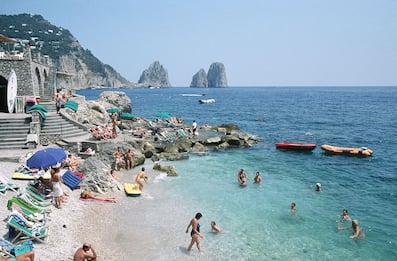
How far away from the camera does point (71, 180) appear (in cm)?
1409

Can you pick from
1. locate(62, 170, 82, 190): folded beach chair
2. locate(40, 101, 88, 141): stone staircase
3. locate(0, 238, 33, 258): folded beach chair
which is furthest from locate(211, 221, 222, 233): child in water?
locate(40, 101, 88, 141): stone staircase

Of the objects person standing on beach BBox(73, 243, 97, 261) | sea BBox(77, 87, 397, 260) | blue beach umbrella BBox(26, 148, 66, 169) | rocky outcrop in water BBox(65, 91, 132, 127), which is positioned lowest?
sea BBox(77, 87, 397, 260)

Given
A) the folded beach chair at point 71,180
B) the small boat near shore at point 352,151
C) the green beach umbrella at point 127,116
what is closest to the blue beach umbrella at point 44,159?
the folded beach chair at point 71,180

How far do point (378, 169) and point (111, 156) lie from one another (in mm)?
18319

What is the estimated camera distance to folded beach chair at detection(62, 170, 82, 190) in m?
13.9

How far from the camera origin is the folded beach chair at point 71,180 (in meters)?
13.9

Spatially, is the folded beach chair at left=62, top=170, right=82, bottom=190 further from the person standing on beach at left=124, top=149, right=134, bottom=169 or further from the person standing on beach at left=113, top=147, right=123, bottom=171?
the person standing on beach at left=124, top=149, right=134, bottom=169

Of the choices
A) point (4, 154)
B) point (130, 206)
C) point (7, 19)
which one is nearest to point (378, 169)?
point (130, 206)

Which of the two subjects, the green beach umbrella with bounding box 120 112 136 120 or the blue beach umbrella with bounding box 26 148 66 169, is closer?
the blue beach umbrella with bounding box 26 148 66 169

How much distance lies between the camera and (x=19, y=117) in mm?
19953

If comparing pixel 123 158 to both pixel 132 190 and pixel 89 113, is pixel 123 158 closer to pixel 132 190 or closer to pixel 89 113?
pixel 132 190

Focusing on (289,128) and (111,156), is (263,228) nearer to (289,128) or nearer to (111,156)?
(111,156)

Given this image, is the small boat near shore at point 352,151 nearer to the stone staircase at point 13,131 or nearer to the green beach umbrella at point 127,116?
the green beach umbrella at point 127,116

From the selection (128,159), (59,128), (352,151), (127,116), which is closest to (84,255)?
(128,159)
